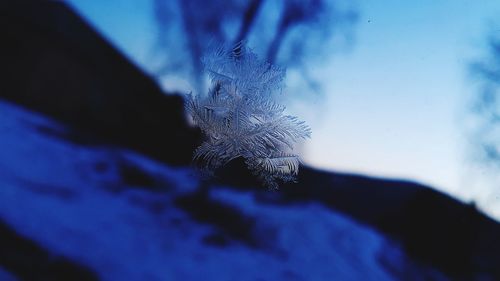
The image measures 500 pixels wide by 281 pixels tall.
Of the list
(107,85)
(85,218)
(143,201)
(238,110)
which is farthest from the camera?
(107,85)

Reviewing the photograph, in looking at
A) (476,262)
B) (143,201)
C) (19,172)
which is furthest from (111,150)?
(476,262)

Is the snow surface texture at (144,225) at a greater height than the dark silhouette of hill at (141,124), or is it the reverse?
the dark silhouette of hill at (141,124)

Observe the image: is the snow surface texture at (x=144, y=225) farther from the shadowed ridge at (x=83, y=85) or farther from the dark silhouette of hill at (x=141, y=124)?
the shadowed ridge at (x=83, y=85)

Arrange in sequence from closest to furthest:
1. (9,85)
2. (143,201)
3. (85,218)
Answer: (85,218) → (143,201) → (9,85)

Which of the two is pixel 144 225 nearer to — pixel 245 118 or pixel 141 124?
Answer: pixel 141 124

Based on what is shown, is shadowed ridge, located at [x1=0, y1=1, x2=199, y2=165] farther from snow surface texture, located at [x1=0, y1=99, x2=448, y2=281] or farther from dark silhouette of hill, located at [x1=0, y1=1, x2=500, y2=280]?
snow surface texture, located at [x1=0, y1=99, x2=448, y2=281]

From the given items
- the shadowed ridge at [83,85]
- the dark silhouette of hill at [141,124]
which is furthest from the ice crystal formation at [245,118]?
the dark silhouette of hill at [141,124]

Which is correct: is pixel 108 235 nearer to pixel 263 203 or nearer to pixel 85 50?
pixel 263 203
